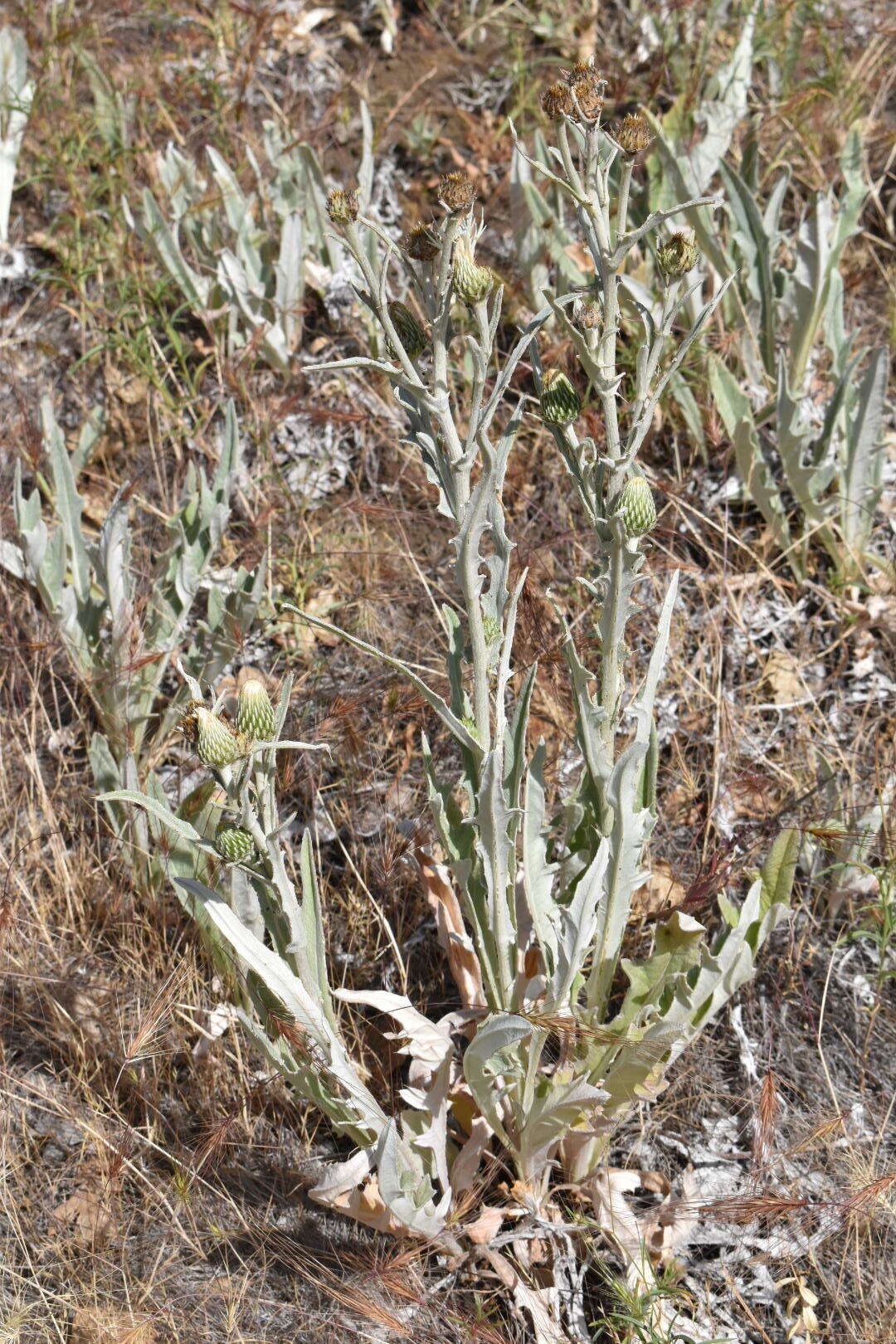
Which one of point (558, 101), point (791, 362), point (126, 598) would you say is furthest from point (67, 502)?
point (791, 362)

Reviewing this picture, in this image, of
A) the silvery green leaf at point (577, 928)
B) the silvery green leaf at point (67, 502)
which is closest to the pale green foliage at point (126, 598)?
the silvery green leaf at point (67, 502)

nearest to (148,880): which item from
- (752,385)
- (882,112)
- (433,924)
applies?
(433,924)

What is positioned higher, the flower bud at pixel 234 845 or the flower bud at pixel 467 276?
the flower bud at pixel 467 276

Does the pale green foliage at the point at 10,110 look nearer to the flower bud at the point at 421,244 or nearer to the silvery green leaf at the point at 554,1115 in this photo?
the flower bud at the point at 421,244

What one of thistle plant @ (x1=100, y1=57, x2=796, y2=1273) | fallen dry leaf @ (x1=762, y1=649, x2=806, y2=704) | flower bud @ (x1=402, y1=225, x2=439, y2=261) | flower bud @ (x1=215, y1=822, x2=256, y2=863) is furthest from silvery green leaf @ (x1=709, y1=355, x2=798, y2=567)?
A: flower bud @ (x1=215, y1=822, x2=256, y2=863)

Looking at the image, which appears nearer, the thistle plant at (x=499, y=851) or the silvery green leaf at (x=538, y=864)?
the thistle plant at (x=499, y=851)

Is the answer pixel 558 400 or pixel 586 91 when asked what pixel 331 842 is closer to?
pixel 558 400

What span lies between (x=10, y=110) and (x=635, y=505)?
3548 millimetres

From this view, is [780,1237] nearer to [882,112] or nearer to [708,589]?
[708,589]

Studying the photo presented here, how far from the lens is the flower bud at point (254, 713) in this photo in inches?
67.4

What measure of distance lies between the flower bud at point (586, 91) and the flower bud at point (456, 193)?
25cm

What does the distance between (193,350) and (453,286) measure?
264 centimetres

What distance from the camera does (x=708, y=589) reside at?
3449 mm

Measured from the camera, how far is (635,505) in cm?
183
